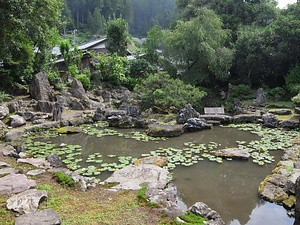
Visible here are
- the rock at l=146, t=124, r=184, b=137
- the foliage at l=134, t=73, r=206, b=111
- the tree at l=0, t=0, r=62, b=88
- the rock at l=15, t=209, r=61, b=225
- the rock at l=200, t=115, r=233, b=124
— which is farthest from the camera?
the foliage at l=134, t=73, r=206, b=111

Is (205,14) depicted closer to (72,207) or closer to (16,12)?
(16,12)

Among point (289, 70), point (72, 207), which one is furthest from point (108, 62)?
point (72, 207)

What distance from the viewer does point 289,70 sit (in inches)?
736

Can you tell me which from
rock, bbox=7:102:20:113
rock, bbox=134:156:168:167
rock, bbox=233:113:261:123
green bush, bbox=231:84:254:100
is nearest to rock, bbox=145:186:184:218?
rock, bbox=134:156:168:167

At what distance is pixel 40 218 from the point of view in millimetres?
3785

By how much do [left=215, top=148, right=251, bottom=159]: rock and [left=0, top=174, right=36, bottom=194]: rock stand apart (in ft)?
18.0

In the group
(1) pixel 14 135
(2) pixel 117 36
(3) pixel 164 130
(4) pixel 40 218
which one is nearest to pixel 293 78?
(3) pixel 164 130

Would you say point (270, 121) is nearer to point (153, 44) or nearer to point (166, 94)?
point (166, 94)

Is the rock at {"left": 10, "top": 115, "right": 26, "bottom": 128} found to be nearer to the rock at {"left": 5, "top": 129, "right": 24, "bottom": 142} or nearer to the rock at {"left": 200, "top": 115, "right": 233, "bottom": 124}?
the rock at {"left": 5, "top": 129, "right": 24, "bottom": 142}

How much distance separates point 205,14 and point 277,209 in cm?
1657

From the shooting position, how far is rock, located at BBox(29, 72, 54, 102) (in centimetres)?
1517

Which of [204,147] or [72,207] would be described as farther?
[204,147]

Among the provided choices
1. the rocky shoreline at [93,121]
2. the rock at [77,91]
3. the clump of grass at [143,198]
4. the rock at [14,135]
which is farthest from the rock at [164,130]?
the rock at [77,91]

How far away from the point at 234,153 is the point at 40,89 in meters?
11.3
